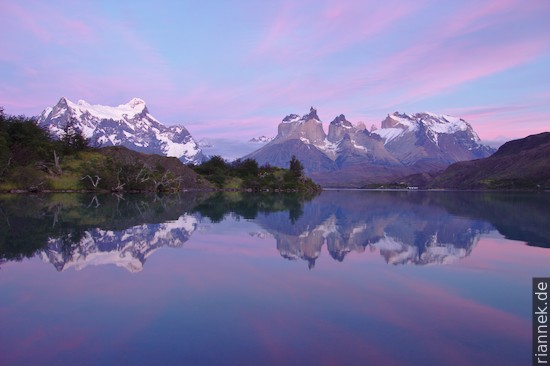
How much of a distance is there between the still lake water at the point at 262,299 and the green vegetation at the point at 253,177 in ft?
411

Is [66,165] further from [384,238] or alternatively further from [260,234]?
[384,238]

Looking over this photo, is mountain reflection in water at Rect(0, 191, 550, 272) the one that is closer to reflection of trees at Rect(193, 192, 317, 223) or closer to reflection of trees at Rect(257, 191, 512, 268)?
reflection of trees at Rect(257, 191, 512, 268)

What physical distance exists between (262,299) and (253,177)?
146 m

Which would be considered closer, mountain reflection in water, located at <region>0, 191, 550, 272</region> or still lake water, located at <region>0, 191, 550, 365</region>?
still lake water, located at <region>0, 191, 550, 365</region>

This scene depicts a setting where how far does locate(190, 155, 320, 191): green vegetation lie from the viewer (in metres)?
156

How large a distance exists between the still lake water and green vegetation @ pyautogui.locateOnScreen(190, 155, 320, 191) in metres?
125

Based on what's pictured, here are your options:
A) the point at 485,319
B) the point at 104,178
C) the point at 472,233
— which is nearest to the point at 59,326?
the point at 485,319

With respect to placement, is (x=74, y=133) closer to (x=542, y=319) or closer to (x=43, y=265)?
(x=43, y=265)

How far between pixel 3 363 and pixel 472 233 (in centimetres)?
3234

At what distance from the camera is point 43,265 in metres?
20.0

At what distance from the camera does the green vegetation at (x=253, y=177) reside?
155625mm

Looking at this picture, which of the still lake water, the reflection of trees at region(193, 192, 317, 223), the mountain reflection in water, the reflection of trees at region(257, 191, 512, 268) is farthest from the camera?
the reflection of trees at region(193, 192, 317, 223)

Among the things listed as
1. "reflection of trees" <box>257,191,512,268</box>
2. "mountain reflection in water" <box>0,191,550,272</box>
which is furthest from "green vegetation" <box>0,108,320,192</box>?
"reflection of trees" <box>257,191,512,268</box>

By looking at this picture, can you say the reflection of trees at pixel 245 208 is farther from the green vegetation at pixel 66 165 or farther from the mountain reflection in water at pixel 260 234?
the green vegetation at pixel 66 165
